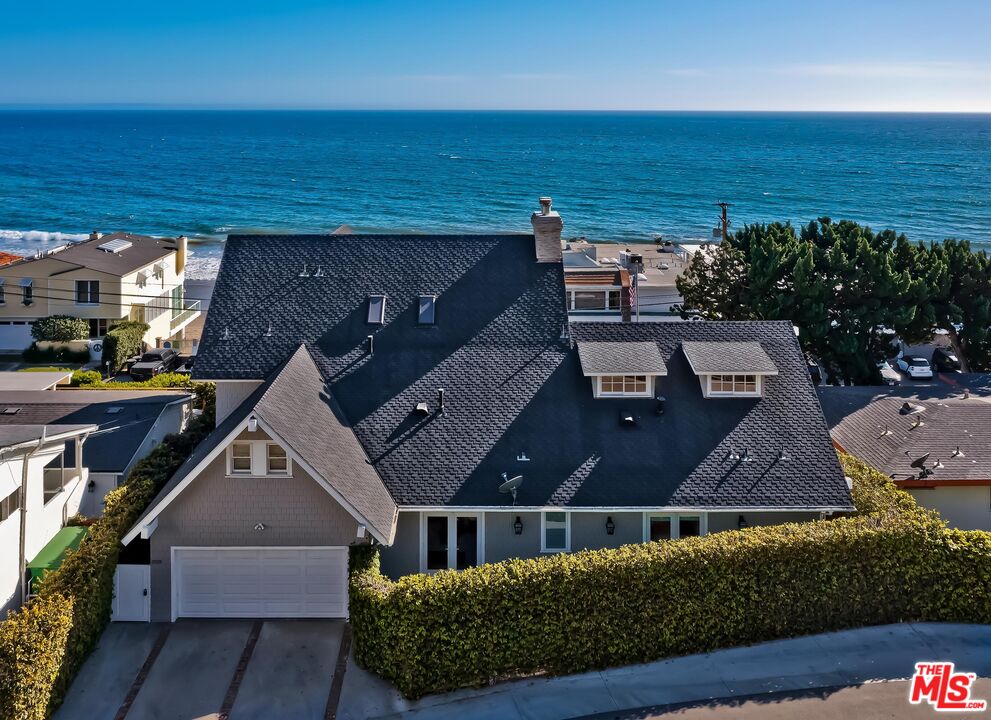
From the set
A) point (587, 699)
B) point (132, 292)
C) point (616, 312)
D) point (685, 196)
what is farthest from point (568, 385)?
point (685, 196)

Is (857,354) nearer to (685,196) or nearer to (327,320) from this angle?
(327,320)

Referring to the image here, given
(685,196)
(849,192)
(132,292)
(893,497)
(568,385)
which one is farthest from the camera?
(849,192)

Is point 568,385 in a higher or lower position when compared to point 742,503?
higher

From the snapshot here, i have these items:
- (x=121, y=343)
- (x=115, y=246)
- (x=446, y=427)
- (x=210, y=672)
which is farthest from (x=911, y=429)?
(x=115, y=246)

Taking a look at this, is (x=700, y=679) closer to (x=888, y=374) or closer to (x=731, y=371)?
(x=731, y=371)

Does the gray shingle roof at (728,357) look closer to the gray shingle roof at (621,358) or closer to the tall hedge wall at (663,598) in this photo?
the gray shingle roof at (621,358)

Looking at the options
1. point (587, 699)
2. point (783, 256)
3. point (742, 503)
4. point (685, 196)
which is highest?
point (685, 196)

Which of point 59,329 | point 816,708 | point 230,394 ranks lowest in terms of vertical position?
point 816,708

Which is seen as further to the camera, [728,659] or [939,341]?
[939,341]
